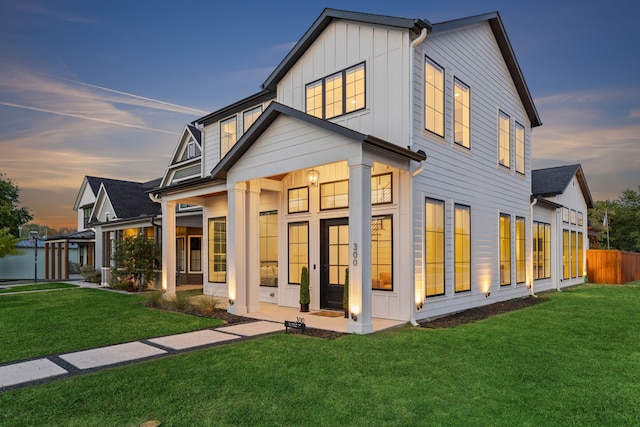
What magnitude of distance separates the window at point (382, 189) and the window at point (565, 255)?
10996 millimetres

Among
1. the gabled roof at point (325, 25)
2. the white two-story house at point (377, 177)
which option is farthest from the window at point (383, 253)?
the gabled roof at point (325, 25)

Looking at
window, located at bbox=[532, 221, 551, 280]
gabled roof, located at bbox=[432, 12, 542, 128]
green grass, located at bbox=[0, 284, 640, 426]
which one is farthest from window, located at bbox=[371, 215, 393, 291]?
window, located at bbox=[532, 221, 551, 280]

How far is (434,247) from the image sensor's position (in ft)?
28.6

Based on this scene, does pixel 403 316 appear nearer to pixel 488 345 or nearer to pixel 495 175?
pixel 488 345

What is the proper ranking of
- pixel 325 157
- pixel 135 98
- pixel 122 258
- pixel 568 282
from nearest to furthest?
pixel 325 157, pixel 122 258, pixel 568 282, pixel 135 98

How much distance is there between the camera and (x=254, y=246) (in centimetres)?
938

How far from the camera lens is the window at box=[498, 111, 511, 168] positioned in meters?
12.0

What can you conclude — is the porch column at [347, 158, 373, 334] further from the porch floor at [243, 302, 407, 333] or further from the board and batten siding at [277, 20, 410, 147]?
the board and batten siding at [277, 20, 410, 147]

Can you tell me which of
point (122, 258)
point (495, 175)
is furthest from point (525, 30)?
point (122, 258)

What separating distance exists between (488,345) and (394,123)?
4465 mm

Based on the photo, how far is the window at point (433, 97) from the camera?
28.2ft

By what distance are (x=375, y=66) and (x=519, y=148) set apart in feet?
23.5

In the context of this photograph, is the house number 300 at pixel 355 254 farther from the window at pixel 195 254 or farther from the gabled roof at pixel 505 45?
the window at pixel 195 254

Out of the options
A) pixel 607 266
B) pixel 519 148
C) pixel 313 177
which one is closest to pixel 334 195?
pixel 313 177
